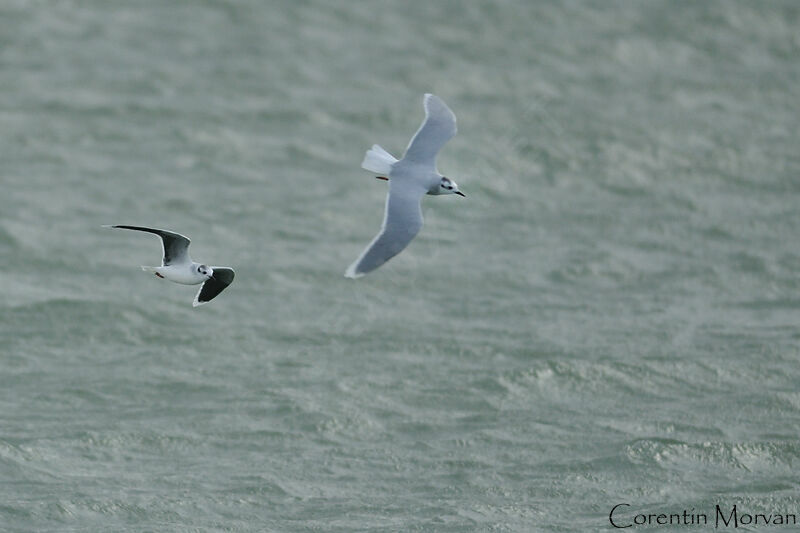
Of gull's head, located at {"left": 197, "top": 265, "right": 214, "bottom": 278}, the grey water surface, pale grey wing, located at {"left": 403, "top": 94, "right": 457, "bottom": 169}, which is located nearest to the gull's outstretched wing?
gull's head, located at {"left": 197, "top": 265, "right": 214, "bottom": 278}

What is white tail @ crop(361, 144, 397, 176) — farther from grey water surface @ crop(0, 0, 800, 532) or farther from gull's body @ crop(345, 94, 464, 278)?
grey water surface @ crop(0, 0, 800, 532)

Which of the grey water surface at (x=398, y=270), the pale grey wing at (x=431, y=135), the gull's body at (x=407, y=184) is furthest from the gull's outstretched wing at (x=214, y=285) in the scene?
the grey water surface at (x=398, y=270)

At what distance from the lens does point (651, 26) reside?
35.0m

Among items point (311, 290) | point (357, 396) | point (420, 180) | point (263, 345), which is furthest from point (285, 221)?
point (420, 180)

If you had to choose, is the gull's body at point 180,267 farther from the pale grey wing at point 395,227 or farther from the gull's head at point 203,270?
the pale grey wing at point 395,227

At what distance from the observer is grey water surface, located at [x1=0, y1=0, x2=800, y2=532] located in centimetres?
1941

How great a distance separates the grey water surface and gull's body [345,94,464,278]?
4.32 m

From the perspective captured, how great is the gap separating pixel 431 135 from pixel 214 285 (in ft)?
8.60

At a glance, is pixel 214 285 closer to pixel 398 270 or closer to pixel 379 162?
pixel 379 162

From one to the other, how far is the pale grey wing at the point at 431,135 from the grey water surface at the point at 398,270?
14.2ft

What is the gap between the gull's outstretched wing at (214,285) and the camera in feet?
50.7

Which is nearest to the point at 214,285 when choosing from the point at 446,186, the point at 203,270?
the point at 203,270

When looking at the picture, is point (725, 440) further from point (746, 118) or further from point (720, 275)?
point (746, 118)

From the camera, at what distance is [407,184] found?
15.5 metres
